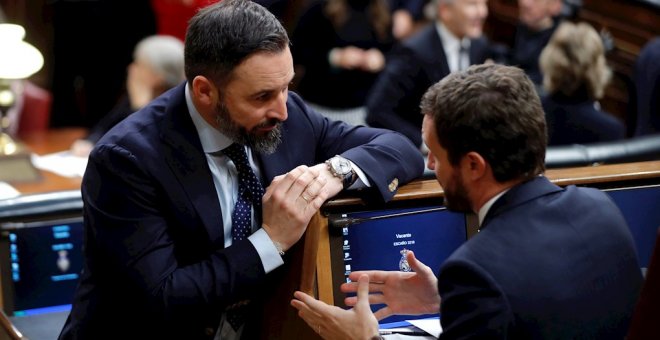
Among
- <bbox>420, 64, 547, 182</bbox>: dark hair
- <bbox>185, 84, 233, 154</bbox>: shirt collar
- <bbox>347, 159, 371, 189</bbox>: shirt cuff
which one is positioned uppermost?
<bbox>420, 64, 547, 182</bbox>: dark hair

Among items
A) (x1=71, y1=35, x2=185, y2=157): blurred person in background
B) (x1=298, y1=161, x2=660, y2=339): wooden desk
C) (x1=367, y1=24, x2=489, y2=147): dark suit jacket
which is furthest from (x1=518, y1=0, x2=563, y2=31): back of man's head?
(x1=298, y1=161, x2=660, y2=339): wooden desk

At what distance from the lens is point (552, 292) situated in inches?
77.3

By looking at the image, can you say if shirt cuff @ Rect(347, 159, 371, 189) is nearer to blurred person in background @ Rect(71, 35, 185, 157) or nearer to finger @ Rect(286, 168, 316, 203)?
finger @ Rect(286, 168, 316, 203)

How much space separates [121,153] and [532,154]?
87cm

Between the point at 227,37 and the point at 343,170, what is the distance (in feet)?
1.28

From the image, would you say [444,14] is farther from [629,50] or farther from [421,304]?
[421,304]

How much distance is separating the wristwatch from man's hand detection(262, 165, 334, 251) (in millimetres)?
61

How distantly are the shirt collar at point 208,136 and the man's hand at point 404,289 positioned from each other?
16.1 inches

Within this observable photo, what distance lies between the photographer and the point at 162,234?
2.30 meters

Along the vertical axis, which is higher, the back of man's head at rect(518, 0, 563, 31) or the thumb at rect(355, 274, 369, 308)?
the thumb at rect(355, 274, 369, 308)

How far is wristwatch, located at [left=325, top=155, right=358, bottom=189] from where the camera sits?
2.40m

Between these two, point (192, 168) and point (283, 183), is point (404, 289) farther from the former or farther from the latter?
point (192, 168)

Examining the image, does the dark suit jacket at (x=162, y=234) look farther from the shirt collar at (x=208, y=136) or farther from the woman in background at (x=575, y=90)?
the woman in background at (x=575, y=90)

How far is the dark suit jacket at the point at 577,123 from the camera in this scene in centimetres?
475
